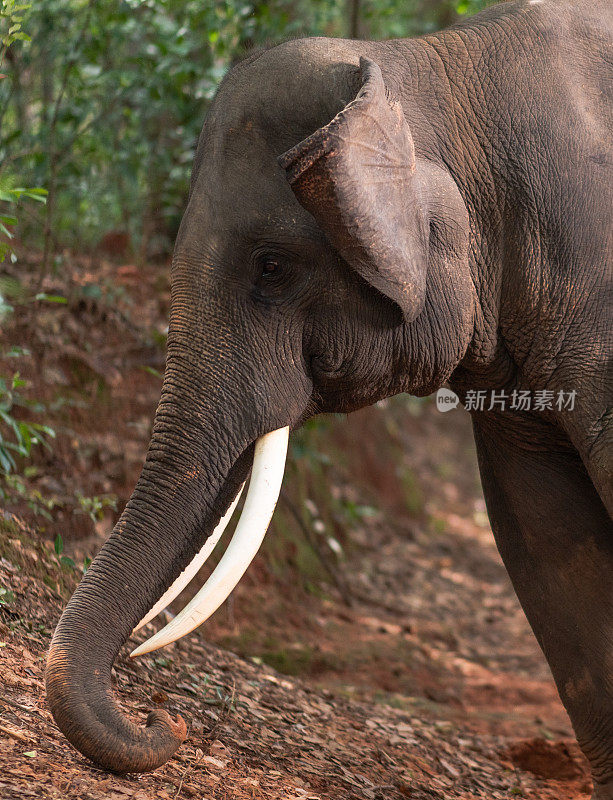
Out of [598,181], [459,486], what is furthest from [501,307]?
[459,486]

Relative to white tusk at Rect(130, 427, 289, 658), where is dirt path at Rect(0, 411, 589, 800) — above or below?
below

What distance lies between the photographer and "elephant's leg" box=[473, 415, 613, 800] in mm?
3705

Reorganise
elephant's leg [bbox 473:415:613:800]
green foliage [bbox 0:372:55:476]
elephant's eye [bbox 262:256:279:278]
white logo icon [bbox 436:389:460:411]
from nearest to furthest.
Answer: elephant's eye [bbox 262:256:279:278]
elephant's leg [bbox 473:415:613:800]
green foliage [bbox 0:372:55:476]
white logo icon [bbox 436:389:460:411]

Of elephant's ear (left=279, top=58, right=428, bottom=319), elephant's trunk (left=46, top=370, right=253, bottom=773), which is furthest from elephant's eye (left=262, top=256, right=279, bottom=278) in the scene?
elephant's trunk (left=46, top=370, right=253, bottom=773)

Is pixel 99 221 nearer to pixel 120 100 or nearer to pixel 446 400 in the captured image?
pixel 120 100

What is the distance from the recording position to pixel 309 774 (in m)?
3.45

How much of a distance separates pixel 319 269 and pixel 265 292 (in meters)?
0.18

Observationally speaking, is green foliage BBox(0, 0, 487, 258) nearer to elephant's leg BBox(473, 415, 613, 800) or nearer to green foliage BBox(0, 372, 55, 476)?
green foliage BBox(0, 372, 55, 476)

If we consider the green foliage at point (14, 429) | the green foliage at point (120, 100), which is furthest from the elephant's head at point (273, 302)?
the green foliage at point (120, 100)

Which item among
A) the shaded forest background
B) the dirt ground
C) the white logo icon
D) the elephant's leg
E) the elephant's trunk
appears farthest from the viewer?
the shaded forest background

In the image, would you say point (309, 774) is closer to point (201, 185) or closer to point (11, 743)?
point (11, 743)

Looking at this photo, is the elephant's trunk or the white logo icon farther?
the white logo icon

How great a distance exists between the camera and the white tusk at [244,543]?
2.66m

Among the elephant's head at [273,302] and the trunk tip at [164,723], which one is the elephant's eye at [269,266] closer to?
the elephant's head at [273,302]
